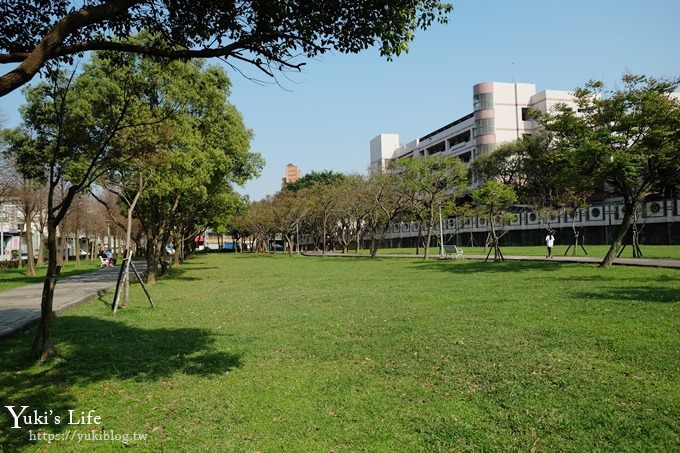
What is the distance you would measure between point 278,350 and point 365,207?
38775mm

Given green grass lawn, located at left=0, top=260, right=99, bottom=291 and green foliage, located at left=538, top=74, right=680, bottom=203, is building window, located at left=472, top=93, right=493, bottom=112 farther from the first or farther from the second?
green grass lawn, located at left=0, top=260, right=99, bottom=291

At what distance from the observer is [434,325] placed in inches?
338

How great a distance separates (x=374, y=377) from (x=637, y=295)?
841cm

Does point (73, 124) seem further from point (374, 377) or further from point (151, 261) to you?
point (374, 377)

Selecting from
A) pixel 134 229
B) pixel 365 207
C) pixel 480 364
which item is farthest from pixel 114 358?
pixel 134 229

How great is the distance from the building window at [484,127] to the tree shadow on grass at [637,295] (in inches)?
2189

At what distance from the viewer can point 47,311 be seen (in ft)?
22.3

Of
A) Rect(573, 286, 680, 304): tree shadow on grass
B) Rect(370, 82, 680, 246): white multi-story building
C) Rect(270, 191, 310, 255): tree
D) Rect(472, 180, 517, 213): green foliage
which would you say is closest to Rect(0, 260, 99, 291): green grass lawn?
Rect(573, 286, 680, 304): tree shadow on grass

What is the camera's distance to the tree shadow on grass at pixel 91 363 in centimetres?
523

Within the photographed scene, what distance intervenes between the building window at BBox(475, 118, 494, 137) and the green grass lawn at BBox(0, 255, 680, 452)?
2260 inches

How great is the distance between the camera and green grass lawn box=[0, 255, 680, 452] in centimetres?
421

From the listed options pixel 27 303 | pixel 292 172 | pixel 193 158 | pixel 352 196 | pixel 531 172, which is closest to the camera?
pixel 27 303

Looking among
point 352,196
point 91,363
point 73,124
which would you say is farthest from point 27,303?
point 352,196

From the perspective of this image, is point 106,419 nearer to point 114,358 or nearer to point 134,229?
point 114,358
